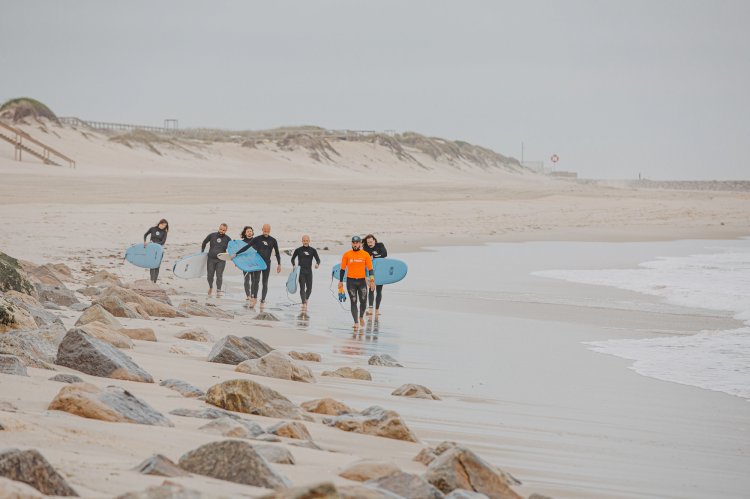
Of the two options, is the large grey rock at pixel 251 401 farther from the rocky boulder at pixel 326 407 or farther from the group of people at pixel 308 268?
the group of people at pixel 308 268

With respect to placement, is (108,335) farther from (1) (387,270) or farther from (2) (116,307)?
(1) (387,270)

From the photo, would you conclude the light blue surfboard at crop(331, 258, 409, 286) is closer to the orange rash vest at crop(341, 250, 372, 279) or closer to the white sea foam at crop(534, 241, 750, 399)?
the orange rash vest at crop(341, 250, 372, 279)

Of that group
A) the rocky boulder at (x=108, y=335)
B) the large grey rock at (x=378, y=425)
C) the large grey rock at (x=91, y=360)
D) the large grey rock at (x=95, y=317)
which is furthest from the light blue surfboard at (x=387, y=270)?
the large grey rock at (x=378, y=425)

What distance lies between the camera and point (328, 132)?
380ft

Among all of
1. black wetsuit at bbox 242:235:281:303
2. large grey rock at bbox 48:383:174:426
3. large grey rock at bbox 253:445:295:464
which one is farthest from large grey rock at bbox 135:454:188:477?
black wetsuit at bbox 242:235:281:303

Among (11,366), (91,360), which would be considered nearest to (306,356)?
(91,360)

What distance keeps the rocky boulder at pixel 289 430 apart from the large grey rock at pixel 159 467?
5.26ft

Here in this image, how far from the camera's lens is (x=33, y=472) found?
432cm

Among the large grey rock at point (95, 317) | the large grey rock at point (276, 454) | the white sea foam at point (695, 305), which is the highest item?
the large grey rock at point (276, 454)

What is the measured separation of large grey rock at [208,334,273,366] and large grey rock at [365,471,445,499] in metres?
5.20

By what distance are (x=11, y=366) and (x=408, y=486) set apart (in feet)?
11.4

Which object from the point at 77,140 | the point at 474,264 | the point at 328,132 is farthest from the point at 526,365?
the point at 328,132

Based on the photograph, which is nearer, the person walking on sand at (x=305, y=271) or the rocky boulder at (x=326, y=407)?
the rocky boulder at (x=326, y=407)

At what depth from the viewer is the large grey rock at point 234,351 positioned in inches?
402
